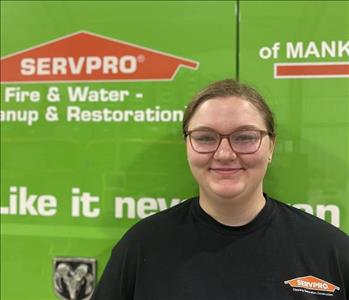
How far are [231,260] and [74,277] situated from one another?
0.61 metres

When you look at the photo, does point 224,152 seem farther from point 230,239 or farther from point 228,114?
point 230,239

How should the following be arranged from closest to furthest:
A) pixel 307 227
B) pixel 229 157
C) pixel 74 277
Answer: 1. pixel 229 157
2. pixel 307 227
3. pixel 74 277

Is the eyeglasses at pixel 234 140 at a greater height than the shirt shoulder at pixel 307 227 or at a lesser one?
greater

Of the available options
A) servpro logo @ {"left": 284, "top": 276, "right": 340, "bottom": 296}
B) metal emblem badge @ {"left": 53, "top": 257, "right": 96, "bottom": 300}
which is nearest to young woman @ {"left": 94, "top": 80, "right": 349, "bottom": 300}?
servpro logo @ {"left": 284, "top": 276, "right": 340, "bottom": 296}

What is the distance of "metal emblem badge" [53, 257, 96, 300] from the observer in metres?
1.32

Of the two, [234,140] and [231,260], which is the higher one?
[234,140]

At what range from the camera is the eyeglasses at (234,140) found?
96cm

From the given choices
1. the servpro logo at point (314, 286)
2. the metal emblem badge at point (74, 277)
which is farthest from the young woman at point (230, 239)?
the metal emblem badge at point (74, 277)

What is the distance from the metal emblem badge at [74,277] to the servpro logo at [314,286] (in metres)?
0.67

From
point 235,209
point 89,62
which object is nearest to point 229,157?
→ point 235,209

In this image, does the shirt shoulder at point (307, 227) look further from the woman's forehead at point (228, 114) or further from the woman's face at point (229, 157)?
the woman's forehead at point (228, 114)

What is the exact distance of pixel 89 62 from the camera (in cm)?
134

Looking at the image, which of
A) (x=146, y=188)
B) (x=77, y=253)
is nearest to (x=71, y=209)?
(x=77, y=253)

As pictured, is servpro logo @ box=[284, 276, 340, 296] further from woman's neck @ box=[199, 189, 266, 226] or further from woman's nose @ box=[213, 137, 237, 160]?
woman's nose @ box=[213, 137, 237, 160]
